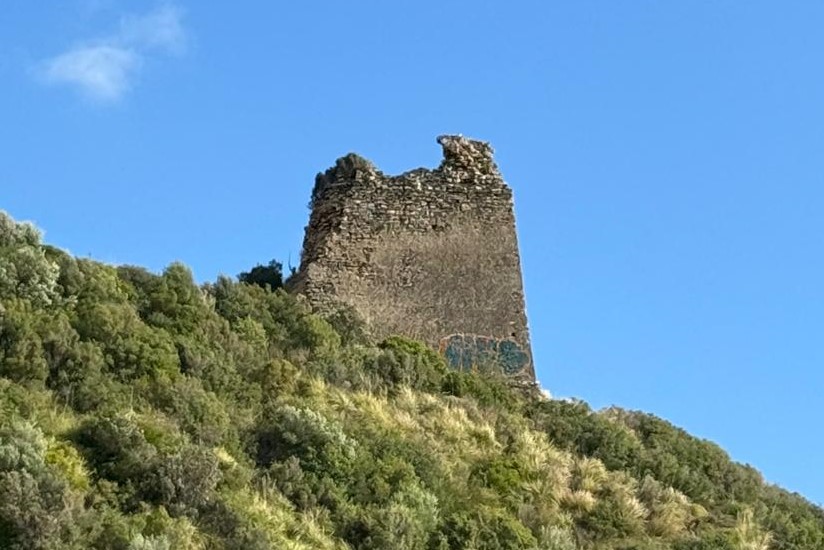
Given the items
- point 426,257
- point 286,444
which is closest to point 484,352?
point 426,257

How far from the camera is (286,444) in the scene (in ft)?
48.8

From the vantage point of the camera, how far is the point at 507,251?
19969 millimetres

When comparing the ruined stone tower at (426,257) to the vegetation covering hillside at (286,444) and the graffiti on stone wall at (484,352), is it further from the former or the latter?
the vegetation covering hillside at (286,444)

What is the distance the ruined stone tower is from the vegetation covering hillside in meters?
0.59

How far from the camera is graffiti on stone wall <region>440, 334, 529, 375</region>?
19.2 m

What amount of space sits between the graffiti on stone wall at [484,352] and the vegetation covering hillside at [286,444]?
0.27m

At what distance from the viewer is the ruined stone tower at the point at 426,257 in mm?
19344

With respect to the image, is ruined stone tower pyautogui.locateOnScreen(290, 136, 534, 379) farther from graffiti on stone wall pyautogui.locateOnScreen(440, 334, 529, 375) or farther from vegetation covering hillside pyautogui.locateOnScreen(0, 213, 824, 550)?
vegetation covering hillside pyautogui.locateOnScreen(0, 213, 824, 550)

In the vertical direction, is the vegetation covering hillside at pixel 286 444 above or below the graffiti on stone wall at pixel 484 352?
below

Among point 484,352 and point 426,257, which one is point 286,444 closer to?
point 484,352

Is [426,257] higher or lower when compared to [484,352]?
higher

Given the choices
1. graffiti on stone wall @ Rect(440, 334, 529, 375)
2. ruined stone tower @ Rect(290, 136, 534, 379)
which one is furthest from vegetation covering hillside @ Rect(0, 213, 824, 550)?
ruined stone tower @ Rect(290, 136, 534, 379)

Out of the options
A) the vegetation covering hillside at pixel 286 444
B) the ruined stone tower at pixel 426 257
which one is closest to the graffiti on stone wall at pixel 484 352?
the ruined stone tower at pixel 426 257

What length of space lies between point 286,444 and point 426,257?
536cm
